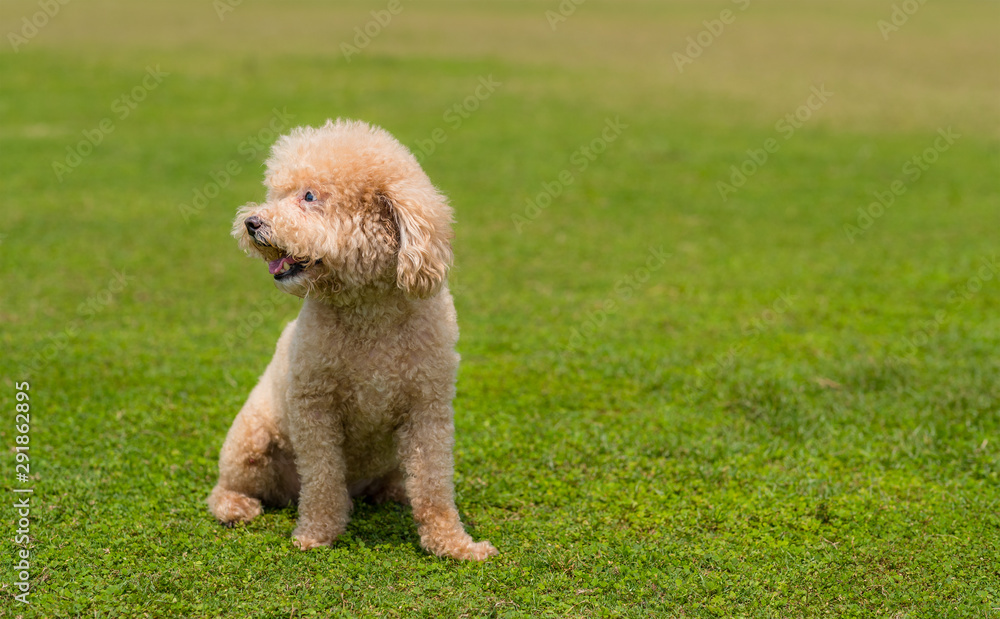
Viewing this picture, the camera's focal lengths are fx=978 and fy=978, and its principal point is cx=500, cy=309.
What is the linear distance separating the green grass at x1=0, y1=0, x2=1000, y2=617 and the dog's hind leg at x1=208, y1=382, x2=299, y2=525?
0.14m

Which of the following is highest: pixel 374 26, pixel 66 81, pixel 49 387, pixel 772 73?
pixel 374 26

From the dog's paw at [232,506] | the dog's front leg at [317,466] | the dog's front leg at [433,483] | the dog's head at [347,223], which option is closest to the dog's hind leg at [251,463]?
the dog's paw at [232,506]

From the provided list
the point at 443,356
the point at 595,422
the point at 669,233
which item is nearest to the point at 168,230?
the point at 669,233

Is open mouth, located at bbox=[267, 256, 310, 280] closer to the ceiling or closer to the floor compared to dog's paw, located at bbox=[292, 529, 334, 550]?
closer to the ceiling

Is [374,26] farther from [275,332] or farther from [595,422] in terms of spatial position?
[595,422]

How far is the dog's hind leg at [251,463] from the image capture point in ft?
16.6

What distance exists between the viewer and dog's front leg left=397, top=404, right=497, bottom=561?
15.5 ft

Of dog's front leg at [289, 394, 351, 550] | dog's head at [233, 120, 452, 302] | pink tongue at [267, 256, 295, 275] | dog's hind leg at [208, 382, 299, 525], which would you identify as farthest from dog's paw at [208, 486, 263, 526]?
pink tongue at [267, 256, 295, 275]

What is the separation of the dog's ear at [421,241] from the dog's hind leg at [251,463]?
1.26 metres

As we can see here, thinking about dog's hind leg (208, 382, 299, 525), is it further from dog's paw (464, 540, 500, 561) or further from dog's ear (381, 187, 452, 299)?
dog's ear (381, 187, 452, 299)

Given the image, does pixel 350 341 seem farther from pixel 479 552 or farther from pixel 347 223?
pixel 479 552

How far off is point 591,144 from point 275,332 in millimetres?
8608

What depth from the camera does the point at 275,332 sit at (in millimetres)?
8344

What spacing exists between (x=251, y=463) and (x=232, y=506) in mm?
240
